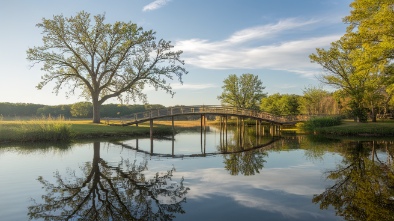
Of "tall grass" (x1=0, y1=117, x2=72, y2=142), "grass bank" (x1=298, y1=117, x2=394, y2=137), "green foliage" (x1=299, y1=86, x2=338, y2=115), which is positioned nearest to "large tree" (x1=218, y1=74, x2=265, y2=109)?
"green foliage" (x1=299, y1=86, x2=338, y2=115)

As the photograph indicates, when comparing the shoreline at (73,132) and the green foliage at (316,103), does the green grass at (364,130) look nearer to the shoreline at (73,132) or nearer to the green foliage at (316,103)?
the shoreline at (73,132)

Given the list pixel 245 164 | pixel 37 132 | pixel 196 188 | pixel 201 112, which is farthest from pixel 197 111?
pixel 196 188

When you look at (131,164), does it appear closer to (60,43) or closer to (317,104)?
(60,43)

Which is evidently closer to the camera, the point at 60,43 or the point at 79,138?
the point at 79,138

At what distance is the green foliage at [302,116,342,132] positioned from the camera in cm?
4069

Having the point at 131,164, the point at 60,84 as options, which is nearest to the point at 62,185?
the point at 131,164

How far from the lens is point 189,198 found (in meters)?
10.0

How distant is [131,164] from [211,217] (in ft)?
30.2

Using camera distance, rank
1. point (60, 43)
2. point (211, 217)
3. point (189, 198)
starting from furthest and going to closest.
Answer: point (60, 43) → point (189, 198) → point (211, 217)

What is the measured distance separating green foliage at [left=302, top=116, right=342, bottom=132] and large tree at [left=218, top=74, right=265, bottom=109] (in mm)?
31031

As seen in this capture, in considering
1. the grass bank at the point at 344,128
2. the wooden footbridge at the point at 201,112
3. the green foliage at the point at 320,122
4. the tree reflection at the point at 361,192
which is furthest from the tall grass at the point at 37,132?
the green foliage at the point at 320,122

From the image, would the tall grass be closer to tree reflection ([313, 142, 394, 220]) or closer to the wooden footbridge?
the wooden footbridge

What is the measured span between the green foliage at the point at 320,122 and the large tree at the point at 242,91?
31031 mm

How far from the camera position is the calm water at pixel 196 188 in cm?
856
